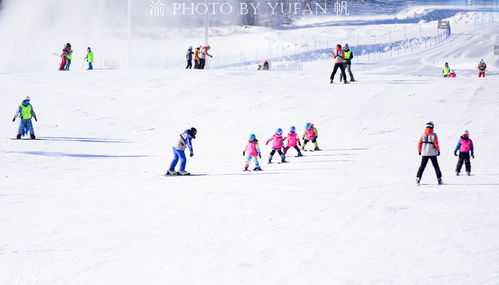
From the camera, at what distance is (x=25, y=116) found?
20.8 metres

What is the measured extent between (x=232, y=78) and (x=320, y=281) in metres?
23.0

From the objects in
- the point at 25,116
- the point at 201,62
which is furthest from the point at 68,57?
the point at 25,116

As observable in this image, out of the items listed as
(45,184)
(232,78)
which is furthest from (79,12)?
(45,184)

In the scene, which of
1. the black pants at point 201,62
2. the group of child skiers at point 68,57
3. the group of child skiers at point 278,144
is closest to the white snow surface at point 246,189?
the group of child skiers at point 278,144

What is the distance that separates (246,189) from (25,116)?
9926 mm

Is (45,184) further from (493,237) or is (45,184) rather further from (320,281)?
(493,237)

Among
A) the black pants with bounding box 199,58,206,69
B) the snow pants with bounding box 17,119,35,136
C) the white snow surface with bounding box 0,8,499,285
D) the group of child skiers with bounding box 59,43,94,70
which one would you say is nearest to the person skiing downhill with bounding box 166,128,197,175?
the white snow surface with bounding box 0,8,499,285

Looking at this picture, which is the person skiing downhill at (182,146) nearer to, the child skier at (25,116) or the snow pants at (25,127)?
the child skier at (25,116)

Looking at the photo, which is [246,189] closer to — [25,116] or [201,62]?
[25,116]

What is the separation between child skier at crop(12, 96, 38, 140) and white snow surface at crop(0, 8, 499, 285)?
1.49 ft

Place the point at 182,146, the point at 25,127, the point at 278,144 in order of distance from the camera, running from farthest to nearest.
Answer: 1. the point at 25,127
2. the point at 278,144
3. the point at 182,146

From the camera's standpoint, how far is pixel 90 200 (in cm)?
1279

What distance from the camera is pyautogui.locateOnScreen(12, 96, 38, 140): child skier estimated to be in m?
20.5

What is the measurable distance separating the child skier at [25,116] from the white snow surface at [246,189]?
453mm
